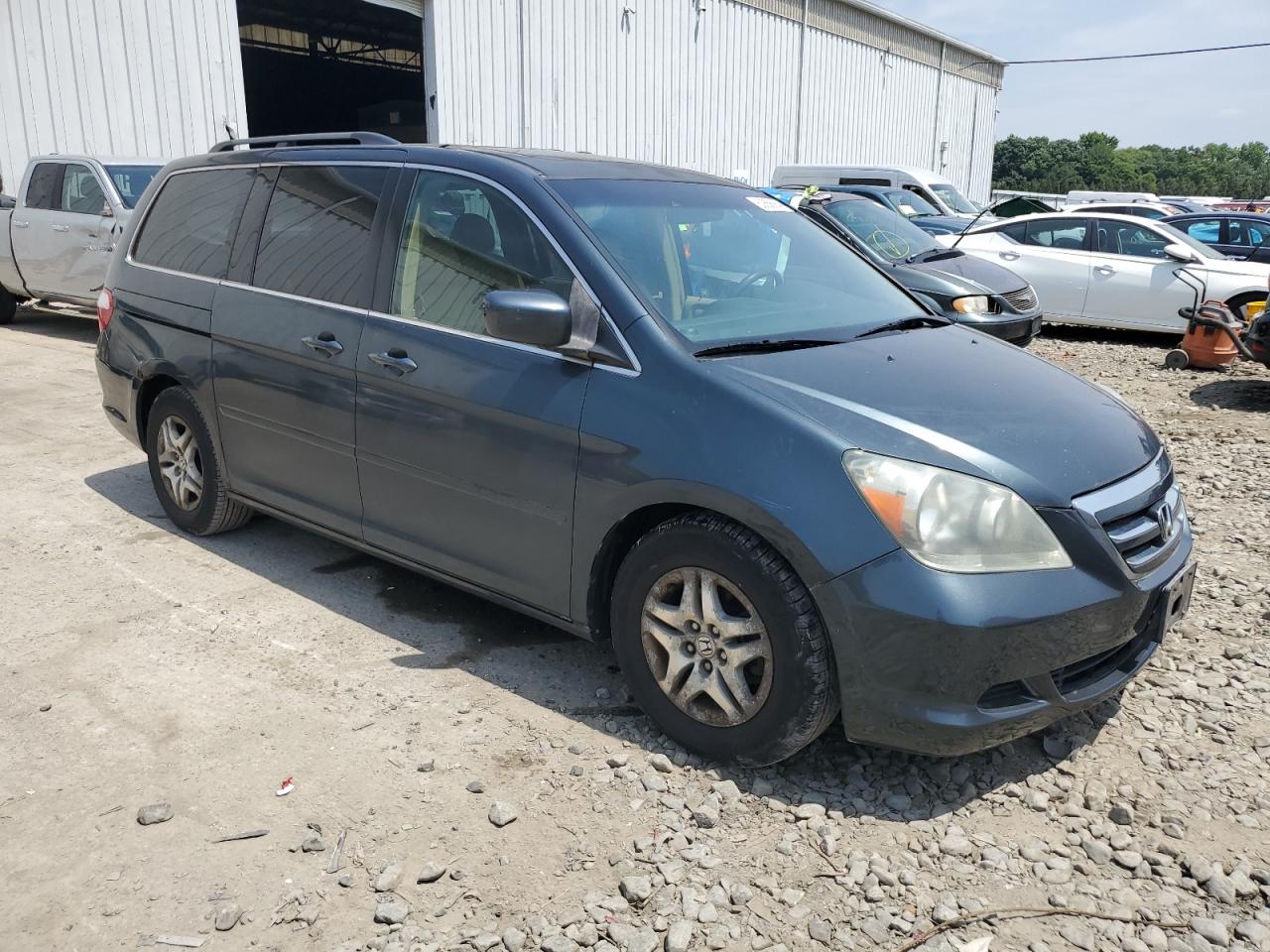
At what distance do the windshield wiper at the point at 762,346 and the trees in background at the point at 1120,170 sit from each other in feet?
271

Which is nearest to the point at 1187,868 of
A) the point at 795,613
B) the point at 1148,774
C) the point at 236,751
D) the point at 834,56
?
the point at 1148,774

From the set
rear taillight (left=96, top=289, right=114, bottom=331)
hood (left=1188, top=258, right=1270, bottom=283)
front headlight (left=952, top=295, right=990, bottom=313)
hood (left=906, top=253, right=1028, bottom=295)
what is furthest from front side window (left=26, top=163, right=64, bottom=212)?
hood (left=1188, top=258, right=1270, bottom=283)

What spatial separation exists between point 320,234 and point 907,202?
12.7m

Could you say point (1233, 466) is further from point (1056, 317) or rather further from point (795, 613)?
point (1056, 317)

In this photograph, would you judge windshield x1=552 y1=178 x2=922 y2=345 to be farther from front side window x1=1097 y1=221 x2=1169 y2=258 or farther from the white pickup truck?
front side window x1=1097 y1=221 x2=1169 y2=258

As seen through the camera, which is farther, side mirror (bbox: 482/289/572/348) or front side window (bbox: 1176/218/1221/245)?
front side window (bbox: 1176/218/1221/245)

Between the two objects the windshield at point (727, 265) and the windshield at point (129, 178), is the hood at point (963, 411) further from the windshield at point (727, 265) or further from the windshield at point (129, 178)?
the windshield at point (129, 178)

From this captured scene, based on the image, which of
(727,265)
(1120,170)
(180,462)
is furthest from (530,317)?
(1120,170)

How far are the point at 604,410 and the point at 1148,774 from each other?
1991mm

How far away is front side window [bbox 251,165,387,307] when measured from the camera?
393 cm

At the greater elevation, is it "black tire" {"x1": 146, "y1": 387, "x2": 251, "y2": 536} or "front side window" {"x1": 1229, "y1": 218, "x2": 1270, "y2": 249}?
"front side window" {"x1": 1229, "y1": 218, "x2": 1270, "y2": 249}

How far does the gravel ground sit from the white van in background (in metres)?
14.1

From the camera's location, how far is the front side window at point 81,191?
10547 millimetres

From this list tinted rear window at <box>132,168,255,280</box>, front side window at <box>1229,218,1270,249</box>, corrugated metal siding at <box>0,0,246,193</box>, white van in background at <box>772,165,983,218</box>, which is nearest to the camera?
tinted rear window at <box>132,168,255,280</box>
